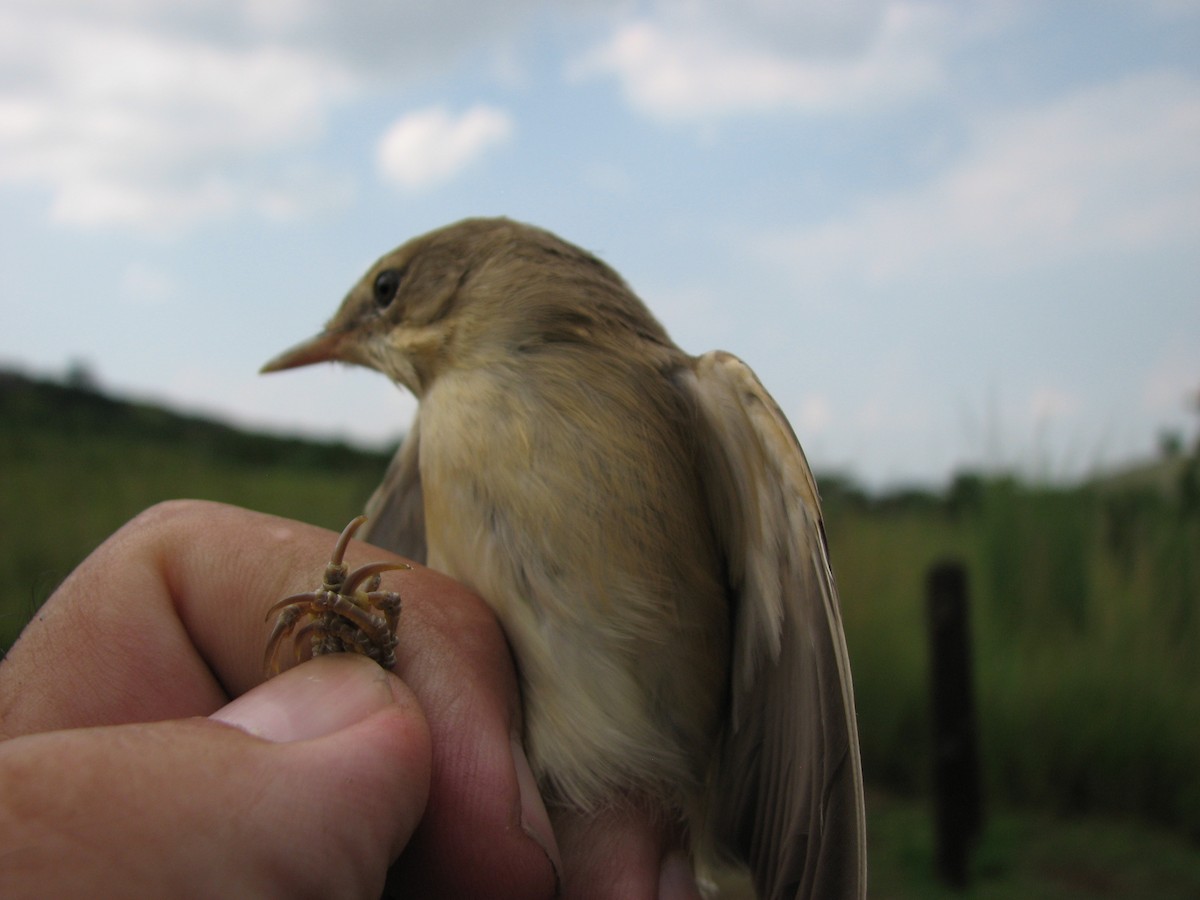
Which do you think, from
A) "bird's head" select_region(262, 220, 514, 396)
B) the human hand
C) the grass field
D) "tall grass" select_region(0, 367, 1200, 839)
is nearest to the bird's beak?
"bird's head" select_region(262, 220, 514, 396)

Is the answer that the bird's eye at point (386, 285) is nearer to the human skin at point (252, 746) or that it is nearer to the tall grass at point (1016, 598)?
the human skin at point (252, 746)

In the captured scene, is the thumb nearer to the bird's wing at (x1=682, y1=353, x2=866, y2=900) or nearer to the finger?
the finger

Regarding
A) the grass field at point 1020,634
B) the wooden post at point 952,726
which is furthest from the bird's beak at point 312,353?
the wooden post at point 952,726

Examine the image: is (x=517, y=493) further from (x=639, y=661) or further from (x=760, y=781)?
(x=760, y=781)

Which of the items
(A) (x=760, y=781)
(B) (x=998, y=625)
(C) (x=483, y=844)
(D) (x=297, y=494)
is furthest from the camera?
(B) (x=998, y=625)


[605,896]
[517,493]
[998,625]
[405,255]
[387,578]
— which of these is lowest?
[998,625]

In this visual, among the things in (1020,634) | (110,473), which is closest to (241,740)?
(110,473)

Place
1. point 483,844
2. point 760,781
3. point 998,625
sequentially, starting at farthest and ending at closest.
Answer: point 998,625 < point 760,781 < point 483,844

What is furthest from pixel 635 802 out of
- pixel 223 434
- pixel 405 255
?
pixel 223 434
